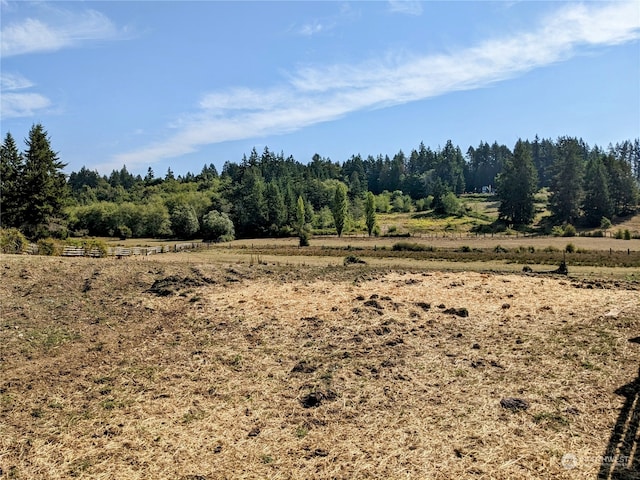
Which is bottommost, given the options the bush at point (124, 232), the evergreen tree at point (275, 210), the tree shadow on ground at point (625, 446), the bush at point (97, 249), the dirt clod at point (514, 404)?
the tree shadow on ground at point (625, 446)

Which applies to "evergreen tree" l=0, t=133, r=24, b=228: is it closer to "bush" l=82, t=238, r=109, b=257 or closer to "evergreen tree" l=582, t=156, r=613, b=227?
"bush" l=82, t=238, r=109, b=257

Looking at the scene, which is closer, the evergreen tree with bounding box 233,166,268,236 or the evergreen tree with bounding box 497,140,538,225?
the evergreen tree with bounding box 497,140,538,225

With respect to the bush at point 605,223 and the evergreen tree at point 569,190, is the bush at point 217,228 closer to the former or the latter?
the evergreen tree at point 569,190

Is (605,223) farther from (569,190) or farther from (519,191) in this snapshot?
(519,191)

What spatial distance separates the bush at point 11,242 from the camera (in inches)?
1263

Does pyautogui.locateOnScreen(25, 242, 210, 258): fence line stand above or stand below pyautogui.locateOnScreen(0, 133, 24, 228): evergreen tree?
below

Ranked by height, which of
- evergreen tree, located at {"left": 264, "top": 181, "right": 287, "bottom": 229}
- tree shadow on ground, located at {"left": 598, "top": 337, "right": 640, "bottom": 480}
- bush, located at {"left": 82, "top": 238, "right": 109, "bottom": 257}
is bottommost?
tree shadow on ground, located at {"left": 598, "top": 337, "right": 640, "bottom": 480}

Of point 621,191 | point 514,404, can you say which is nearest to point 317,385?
point 514,404

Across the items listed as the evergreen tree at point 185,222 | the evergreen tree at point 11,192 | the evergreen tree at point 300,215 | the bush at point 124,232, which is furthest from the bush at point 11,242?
the evergreen tree at point 300,215

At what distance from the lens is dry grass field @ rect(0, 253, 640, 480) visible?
8062 mm

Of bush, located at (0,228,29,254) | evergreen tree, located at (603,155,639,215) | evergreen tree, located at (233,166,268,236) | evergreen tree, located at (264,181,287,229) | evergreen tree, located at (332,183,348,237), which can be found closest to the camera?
bush, located at (0,228,29,254)

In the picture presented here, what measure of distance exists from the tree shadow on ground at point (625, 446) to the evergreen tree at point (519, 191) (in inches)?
3842

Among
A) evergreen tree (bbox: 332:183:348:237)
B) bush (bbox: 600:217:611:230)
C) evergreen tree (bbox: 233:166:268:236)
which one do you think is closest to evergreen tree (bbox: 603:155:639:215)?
bush (bbox: 600:217:611:230)

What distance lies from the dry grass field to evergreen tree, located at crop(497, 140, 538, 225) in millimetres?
85887
